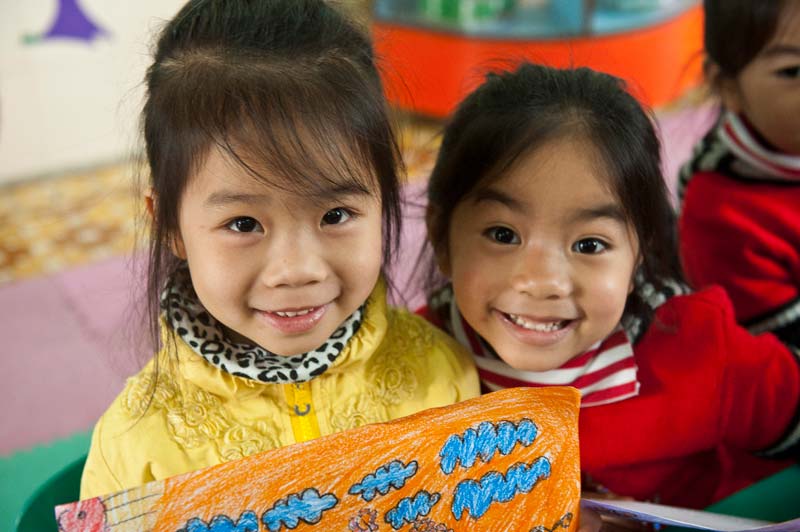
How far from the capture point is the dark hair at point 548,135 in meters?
0.87

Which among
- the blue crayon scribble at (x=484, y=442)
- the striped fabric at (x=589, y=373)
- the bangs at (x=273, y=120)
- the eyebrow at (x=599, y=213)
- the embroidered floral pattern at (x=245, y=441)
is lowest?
the striped fabric at (x=589, y=373)

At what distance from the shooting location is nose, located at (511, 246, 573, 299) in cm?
85

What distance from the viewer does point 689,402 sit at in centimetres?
102

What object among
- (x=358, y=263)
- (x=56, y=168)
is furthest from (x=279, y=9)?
(x=56, y=168)

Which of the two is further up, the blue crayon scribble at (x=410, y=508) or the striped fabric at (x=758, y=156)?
the striped fabric at (x=758, y=156)

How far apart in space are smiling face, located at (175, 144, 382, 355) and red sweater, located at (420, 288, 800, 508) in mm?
309

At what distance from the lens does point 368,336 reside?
86 cm

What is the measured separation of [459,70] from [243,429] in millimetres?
2461

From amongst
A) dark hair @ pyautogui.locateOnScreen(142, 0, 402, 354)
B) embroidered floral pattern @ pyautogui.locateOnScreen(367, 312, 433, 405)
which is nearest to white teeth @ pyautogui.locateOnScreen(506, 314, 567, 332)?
embroidered floral pattern @ pyautogui.locateOnScreen(367, 312, 433, 405)

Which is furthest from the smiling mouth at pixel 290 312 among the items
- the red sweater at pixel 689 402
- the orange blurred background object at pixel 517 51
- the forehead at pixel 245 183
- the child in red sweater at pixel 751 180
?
the orange blurred background object at pixel 517 51

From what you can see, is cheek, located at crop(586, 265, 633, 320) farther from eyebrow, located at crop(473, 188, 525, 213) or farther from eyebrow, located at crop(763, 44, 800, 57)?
eyebrow, located at crop(763, 44, 800, 57)

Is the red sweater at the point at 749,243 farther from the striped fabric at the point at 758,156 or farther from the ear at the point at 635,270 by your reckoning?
the ear at the point at 635,270

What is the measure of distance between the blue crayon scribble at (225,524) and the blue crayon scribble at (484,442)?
0.55 feet

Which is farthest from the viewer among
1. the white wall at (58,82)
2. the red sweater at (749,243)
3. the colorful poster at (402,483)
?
the white wall at (58,82)
